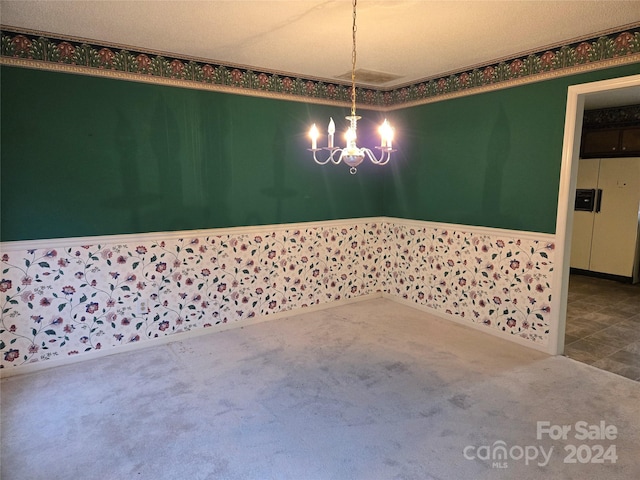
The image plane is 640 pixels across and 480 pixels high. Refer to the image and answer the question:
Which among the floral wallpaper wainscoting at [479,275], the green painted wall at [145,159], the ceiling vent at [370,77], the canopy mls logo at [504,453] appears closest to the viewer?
the canopy mls logo at [504,453]

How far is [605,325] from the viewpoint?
4.08 meters

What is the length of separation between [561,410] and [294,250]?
2.65 meters

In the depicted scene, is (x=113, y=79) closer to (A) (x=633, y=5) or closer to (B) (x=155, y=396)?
(B) (x=155, y=396)

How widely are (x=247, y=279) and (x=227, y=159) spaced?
3.83ft

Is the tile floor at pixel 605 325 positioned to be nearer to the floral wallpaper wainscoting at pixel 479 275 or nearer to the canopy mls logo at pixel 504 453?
the floral wallpaper wainscoting at pixel 479 275

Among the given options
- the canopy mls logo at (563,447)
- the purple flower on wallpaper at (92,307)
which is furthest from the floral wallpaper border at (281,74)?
the canopy mls logo at (563,447)

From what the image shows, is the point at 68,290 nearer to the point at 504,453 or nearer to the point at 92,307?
the point at 92,307

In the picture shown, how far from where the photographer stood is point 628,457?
85.4 inches

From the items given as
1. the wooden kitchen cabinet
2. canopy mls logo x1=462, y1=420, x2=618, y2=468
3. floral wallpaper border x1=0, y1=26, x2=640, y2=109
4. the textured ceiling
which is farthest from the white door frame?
the wooden kitchen cabinet

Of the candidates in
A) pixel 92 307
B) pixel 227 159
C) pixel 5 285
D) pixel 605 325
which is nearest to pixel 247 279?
pixel 227 159

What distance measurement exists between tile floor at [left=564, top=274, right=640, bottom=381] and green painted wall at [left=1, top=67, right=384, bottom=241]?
2.73 metres

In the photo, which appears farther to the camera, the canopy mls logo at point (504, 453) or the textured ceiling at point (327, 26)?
the textured ceiling at point (327, 26)

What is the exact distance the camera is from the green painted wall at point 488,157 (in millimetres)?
3316

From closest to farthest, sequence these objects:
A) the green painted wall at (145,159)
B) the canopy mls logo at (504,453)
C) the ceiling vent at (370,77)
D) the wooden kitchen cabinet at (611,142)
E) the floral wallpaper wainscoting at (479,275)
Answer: the canopy mls logo at (504,453)
the green painted wall at (145,159)
the floral wallpaper wainscoting at (479,275)
the ceiling vent at (370,77)
the wooden kitchen cabinet at (611,142)
